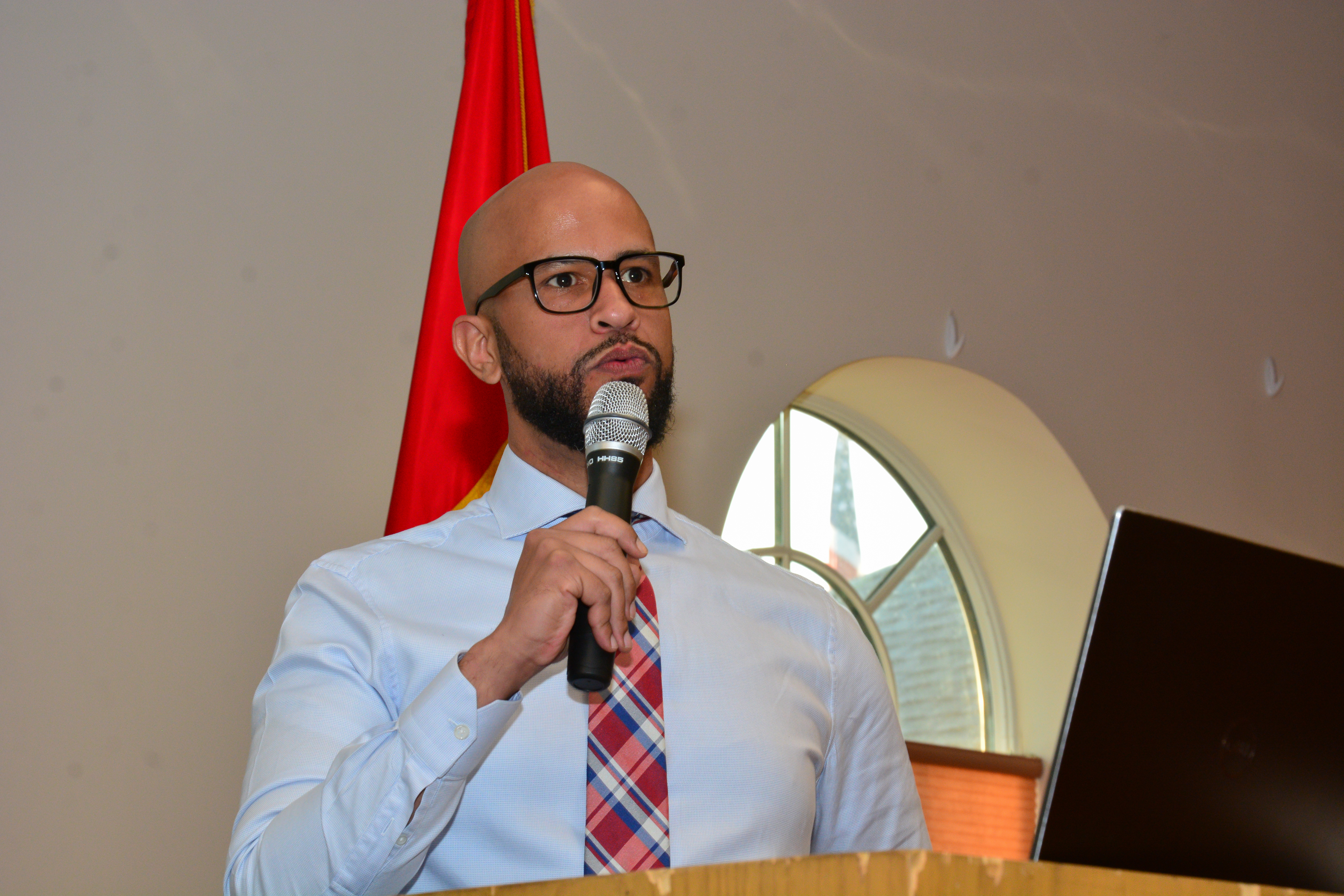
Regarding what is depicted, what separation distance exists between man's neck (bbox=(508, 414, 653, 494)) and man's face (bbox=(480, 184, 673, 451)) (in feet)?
0.06

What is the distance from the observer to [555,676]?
1.19 metres

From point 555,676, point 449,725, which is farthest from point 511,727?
point 449,725

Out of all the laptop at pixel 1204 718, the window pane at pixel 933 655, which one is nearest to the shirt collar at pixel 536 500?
the laptop at pixel 1204 718

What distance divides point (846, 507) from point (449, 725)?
9.20ft

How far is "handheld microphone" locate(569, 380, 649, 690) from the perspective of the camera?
844mm

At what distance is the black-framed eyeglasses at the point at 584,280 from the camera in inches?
54.3

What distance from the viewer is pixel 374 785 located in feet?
2.98

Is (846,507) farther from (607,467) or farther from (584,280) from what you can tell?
(607,467)

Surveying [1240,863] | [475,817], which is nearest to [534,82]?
[475,817]

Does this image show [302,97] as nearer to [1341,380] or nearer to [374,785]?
[374,785]

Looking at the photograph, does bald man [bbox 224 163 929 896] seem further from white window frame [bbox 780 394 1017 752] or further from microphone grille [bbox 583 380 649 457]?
white window frame [bbox 780 394 1017 752]

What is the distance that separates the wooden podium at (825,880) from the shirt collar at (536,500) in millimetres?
735

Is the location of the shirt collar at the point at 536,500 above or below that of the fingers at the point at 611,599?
above

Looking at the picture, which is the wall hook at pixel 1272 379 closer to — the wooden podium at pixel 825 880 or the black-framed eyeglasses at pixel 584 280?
the black-framed eyeglasses at pixel 584 280
